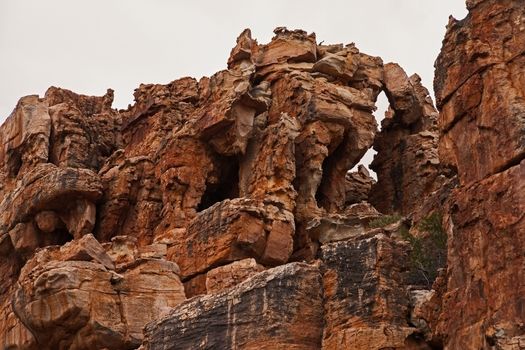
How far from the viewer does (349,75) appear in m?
55.8

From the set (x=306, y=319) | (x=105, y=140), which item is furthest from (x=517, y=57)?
(x=105, y=140)

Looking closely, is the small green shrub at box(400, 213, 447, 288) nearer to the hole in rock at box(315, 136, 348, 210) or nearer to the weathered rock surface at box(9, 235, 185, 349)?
the weathered rock surface at box(9, 235, 185, 349)

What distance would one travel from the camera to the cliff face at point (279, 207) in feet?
77.8

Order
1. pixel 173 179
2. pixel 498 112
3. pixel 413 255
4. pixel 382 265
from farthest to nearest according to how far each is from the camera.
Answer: pixel 173 179
pixel 413 255
pixel 382 265
pixel 498 112

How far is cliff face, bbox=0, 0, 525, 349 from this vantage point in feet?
77.8

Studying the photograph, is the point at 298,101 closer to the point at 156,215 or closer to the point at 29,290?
the point at 156,215

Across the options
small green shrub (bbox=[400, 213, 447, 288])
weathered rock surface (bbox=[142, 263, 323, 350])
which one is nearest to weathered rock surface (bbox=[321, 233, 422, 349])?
weathered rock surface (bbox=[142, 263, 323, 350])

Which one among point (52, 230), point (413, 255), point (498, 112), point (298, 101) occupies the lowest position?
point (413, 255)

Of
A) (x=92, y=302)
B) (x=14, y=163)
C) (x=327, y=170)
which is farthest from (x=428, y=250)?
(x=14, y=163)

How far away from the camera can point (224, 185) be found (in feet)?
171

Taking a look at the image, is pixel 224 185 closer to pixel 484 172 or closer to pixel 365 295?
pixel 365 295

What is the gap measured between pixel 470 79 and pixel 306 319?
746cm

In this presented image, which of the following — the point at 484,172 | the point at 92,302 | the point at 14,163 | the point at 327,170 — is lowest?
the point at 92,302

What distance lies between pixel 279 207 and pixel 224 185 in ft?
32.8
